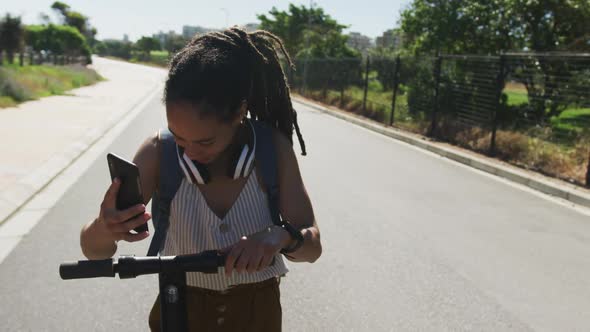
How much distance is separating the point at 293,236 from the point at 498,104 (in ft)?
36.2

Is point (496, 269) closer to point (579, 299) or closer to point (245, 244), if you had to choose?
point (579, 299)

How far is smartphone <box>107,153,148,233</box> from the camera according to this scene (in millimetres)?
1280

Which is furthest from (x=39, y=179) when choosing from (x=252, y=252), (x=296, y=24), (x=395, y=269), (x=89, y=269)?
(x=296, y=24)

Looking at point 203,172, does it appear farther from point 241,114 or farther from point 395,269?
point 395,269

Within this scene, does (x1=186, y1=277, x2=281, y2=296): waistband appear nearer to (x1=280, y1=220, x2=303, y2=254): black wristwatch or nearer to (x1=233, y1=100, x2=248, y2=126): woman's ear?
(x1=280, y1=220, x2=303, y2=254): black wristwatch

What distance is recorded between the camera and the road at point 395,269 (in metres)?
3.73

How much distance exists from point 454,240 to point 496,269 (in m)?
0.81

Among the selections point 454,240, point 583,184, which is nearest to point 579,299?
point 454,240

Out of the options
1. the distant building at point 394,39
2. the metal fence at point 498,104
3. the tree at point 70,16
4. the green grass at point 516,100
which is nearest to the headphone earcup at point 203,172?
the metal fence at point 498,104

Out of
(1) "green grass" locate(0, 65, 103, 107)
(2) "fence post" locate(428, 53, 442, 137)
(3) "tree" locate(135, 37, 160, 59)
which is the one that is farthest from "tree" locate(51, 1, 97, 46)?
(2) "fence post" locate(428, 53, 442, 137)

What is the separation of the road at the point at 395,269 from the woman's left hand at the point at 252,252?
89.3 inches

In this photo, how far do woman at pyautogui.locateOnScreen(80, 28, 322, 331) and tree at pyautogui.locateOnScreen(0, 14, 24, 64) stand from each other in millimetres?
39119

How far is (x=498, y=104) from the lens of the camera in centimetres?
1166

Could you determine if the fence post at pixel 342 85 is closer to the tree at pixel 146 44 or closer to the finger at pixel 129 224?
the finger at pixel 129 224
